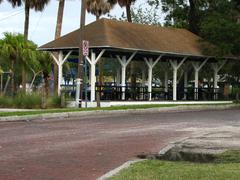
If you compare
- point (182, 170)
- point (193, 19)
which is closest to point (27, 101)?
point (193, 19)

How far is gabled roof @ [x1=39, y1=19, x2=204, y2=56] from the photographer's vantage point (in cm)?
3142

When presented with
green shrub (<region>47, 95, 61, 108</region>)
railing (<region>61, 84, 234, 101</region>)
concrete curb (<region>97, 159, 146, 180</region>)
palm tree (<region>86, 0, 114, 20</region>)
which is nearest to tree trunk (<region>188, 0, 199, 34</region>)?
railing (<region>61, 84, 234, 101</region>)

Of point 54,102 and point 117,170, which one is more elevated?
point 54,102

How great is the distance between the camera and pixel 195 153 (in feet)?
39.0

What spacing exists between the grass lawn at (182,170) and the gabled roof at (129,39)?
2023 cm

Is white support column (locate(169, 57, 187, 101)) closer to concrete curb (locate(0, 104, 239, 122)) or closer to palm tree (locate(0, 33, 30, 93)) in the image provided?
concrete curb (locate(0, 104, 239, 122))

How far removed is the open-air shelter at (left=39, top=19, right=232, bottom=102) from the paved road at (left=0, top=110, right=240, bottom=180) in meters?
11.1

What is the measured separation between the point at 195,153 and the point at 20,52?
25800mm

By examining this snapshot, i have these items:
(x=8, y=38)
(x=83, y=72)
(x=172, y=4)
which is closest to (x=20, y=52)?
(x=8, y=38)

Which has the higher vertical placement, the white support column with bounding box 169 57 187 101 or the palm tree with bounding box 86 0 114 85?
the palm tree with bounding box 86 0 114 85

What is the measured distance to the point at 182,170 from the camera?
9.12 m

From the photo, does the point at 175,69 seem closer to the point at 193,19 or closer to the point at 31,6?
the point at 193,19

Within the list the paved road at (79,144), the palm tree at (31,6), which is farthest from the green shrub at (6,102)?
the palm tree at (31,6)

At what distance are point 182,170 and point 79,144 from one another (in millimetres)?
4513
